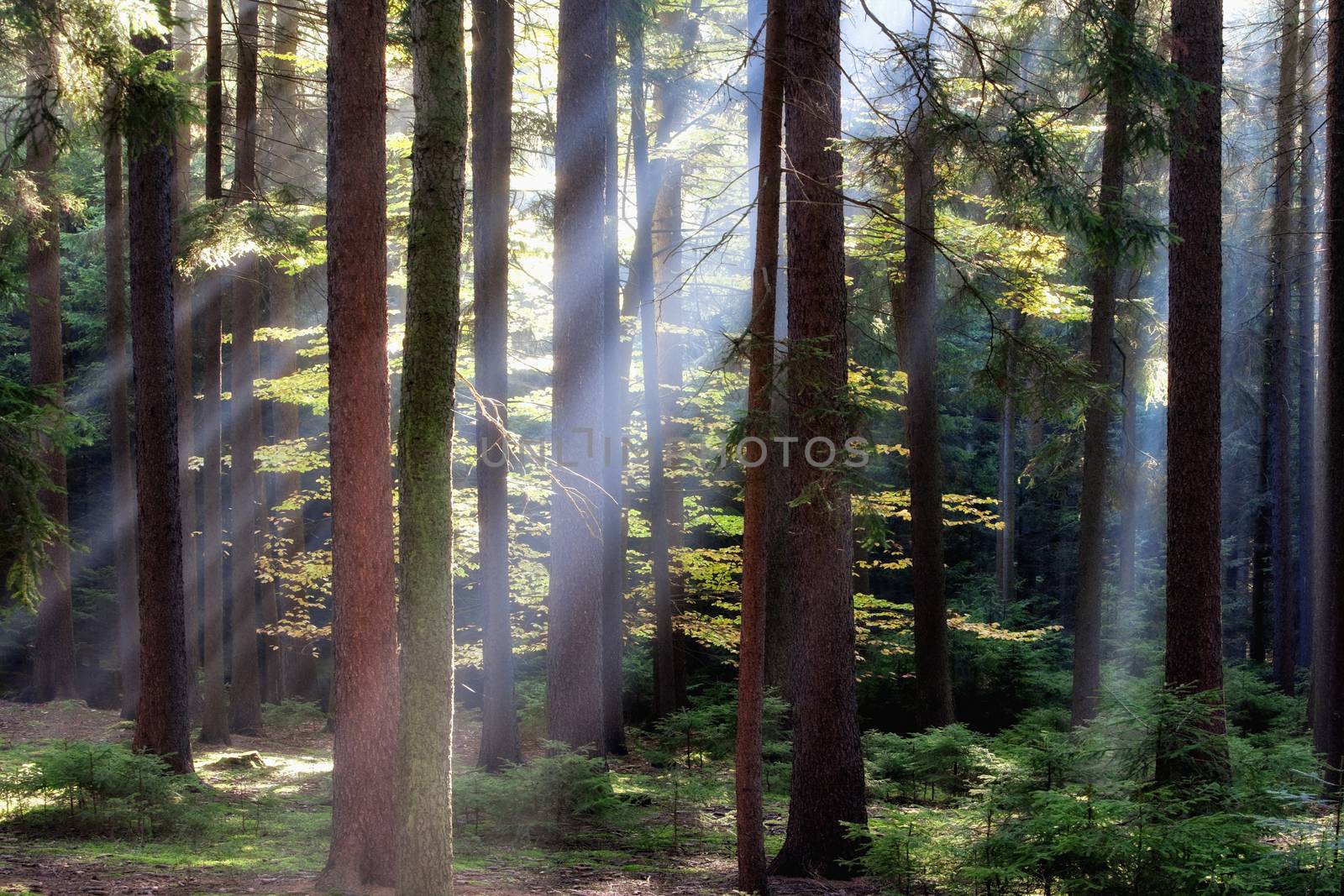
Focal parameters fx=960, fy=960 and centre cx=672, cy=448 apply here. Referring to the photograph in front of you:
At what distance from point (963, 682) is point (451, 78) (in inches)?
589

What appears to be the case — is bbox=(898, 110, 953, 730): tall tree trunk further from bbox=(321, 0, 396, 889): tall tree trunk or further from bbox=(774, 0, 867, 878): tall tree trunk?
bbox=(321, 0, 396, 889): tall tree trunk

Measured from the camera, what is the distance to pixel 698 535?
21.1m

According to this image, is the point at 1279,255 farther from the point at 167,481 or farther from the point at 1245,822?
the point at 167,481

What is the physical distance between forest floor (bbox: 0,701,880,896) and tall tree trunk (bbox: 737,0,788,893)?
83 centimetres

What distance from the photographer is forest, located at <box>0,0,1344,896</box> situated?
667 centimetres

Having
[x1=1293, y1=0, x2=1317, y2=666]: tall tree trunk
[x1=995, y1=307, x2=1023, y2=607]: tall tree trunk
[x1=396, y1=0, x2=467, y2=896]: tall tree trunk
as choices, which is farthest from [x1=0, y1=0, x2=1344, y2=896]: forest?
[x1=995, y1=307, x2=1023, y2=607]: tall tree trunk

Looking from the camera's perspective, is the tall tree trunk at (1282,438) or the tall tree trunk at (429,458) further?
the tall tree trunk at (1282,438)

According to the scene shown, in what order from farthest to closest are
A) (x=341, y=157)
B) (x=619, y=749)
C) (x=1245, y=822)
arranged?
(x=619, y=749) → (x=341, y=157) → (x=1245, y=822)

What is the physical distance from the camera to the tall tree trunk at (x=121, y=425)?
16.3 meters

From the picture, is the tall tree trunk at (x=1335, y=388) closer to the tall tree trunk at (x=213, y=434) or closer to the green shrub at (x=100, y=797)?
the green shrub at (x=100, y=797)

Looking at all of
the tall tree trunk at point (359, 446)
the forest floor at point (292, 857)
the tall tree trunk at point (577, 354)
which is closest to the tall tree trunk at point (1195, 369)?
the forest floor at point (292, 857)

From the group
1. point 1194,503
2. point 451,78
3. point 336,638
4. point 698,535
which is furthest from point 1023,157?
point 698,535

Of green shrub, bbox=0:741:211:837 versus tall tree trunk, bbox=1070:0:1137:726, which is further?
tall tree trunk, bbox=1070:0:1137:726

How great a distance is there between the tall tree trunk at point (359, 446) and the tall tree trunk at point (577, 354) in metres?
3.83
